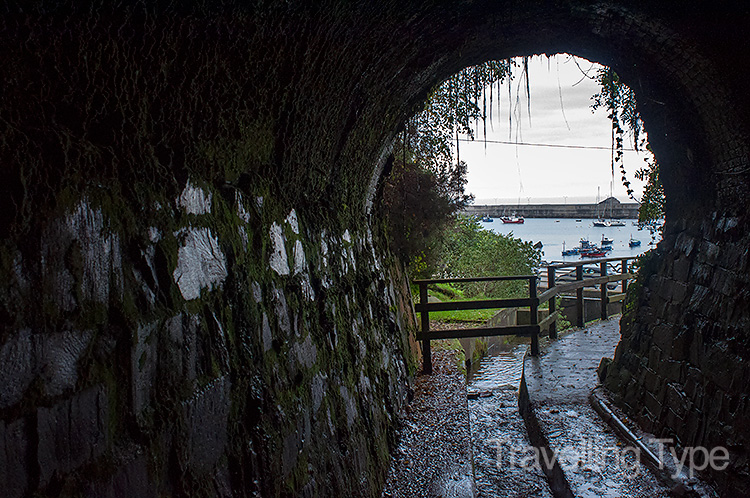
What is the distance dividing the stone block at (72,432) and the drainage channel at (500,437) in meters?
3.33

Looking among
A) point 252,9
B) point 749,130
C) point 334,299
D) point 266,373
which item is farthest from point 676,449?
point 252,9

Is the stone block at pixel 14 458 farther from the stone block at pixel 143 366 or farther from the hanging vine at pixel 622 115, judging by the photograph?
the hanging vine at pixel 622 115

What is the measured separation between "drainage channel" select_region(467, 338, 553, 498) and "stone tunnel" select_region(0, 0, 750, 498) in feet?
3.20

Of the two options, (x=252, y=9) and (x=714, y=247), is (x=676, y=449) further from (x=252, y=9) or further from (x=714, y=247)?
(x=252, y=9)

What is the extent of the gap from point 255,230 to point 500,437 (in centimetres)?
379

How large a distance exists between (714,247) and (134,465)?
3833mm

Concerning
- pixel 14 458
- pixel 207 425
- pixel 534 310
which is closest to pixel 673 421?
pixel 534 310

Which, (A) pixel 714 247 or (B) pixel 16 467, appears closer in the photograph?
(B) pixel 16 467

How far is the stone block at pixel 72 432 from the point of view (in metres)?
1.15

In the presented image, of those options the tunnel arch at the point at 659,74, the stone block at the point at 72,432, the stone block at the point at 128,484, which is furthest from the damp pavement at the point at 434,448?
the tunnel arch at the point at 659,74

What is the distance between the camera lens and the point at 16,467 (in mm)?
1081

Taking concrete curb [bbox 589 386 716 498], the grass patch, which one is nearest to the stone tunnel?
→ concrete curb [bbox 589 386 716 498]

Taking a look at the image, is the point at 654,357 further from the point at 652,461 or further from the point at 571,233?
the point at 571,233

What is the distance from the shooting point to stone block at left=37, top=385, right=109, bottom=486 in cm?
115
